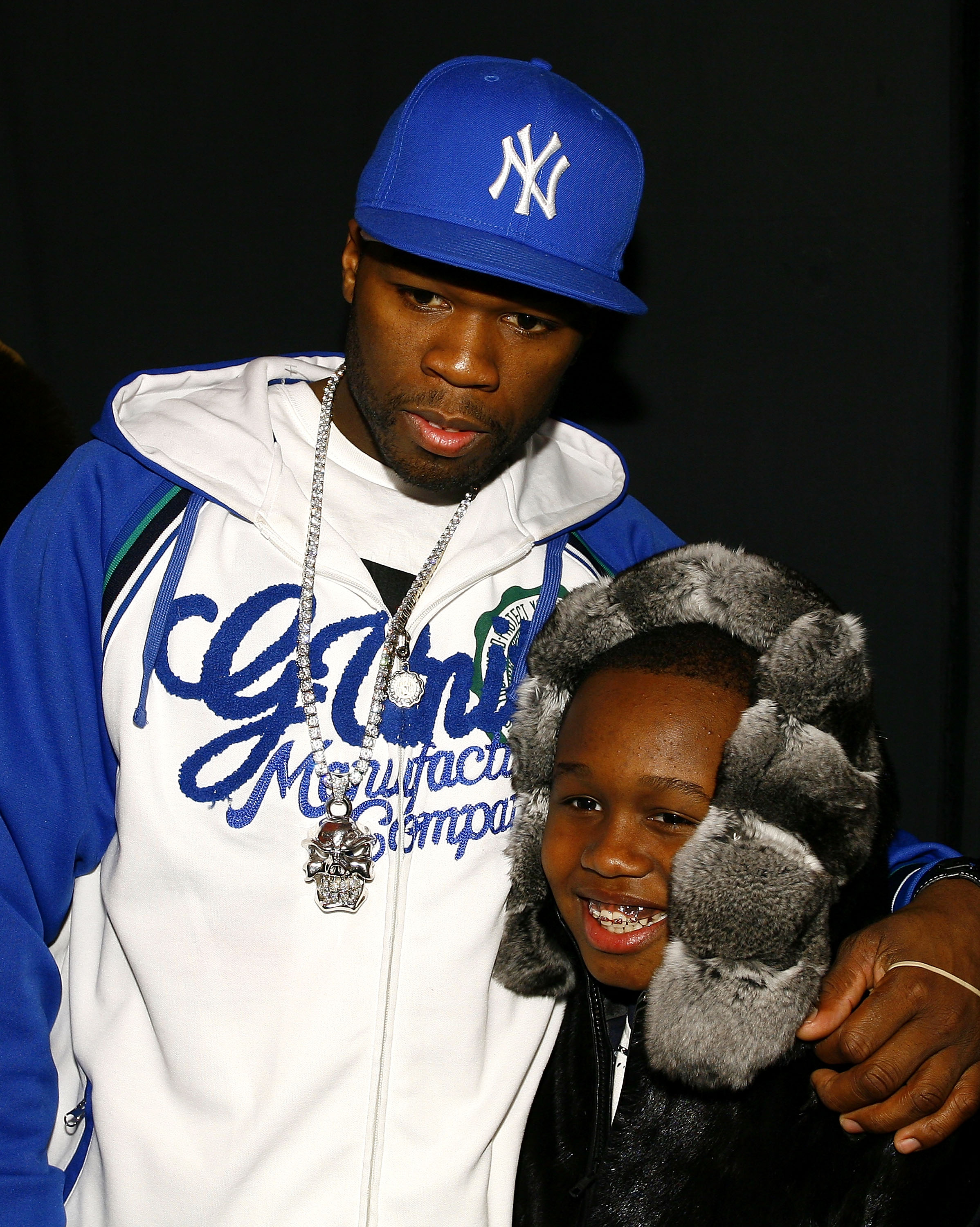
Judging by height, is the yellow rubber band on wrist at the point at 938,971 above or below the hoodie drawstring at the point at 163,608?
below

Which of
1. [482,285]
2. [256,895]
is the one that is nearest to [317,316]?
[482,285]

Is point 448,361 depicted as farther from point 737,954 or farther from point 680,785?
point 737,954

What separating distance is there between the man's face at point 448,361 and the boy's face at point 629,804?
0.36m

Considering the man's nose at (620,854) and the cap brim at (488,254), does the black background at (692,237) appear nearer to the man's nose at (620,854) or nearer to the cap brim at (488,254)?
the cap brim at (488,254)

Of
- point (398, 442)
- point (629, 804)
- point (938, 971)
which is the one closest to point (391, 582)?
point (398, 442)

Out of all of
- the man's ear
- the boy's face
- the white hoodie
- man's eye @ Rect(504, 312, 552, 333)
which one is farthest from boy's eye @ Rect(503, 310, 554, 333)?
the boy's face

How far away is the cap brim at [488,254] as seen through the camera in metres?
1.29

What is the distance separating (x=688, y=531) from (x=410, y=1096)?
4.36ft

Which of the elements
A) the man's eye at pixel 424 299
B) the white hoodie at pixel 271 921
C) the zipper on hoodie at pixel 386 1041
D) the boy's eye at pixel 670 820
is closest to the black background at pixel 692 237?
the white hoodie at pixel 271 921

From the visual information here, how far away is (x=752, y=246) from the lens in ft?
7.14

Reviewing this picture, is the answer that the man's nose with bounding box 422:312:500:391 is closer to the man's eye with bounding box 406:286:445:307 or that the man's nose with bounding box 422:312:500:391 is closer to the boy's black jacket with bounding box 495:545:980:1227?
the man's eye with bounding box 406:286:445:307

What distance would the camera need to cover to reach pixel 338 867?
137 centimetres

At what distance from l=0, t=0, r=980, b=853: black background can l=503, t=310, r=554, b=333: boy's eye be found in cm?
89

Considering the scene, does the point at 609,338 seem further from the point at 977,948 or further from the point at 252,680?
the point at 977,948
